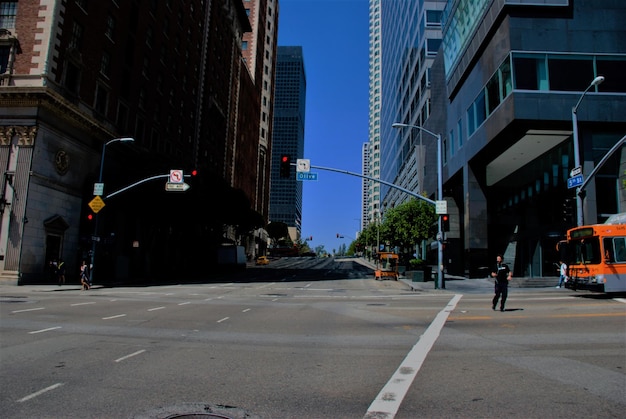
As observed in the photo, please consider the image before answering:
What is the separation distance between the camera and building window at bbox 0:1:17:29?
104 ft

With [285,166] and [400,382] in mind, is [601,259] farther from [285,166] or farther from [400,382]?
[400,382]

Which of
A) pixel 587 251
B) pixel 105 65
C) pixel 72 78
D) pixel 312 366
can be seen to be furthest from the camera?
pixel 105 65

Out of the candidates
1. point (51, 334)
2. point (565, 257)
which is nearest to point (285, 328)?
point (51, 334)

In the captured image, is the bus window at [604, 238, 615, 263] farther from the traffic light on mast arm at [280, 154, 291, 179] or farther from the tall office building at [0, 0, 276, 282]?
the tall office building at [0, 0, 276, 282]

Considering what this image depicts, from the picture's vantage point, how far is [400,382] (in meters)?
6.41

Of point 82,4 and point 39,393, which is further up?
point 82,4

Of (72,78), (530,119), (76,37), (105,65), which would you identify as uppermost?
(76,37)

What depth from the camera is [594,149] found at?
1191 inches

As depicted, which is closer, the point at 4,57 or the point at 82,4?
the point at 4,57

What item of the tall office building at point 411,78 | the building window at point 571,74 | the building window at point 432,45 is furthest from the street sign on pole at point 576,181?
the building window at point 432,45

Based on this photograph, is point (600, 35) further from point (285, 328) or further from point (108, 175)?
point (108, 175)

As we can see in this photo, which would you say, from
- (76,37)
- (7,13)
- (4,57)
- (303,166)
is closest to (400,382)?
(303,166)

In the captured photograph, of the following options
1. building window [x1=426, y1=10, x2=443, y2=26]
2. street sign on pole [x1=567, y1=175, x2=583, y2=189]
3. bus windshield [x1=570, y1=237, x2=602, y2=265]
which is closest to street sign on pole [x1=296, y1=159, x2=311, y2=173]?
bus windshield [x1=570, y1=237, x2=602, y2=265]

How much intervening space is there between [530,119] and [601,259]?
14.1 meters
